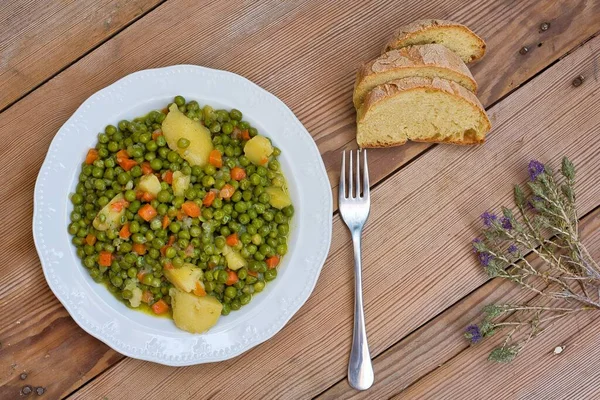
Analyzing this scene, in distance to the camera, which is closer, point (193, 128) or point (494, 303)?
point (193, 128)

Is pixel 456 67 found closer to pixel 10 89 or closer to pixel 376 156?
pixel 376 156

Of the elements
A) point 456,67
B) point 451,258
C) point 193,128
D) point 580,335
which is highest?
point 456,67

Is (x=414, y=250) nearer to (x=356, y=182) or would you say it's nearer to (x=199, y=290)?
(x=356, y=182)

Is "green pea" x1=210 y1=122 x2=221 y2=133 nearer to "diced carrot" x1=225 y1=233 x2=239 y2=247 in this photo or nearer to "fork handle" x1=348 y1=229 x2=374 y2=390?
"diced carrot" x1=225 y1=233 x2=239 y2=247

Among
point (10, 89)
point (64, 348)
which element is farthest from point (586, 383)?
point (10, 89)

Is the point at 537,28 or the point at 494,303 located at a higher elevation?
the point at 537,28

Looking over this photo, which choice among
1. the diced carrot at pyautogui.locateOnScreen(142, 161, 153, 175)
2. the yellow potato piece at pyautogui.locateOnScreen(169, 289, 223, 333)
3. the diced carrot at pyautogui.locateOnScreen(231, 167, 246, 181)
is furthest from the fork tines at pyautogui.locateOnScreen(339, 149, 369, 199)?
the diced carrot at pyautogui.locateOnScreen(142, 161, 153, 175)
